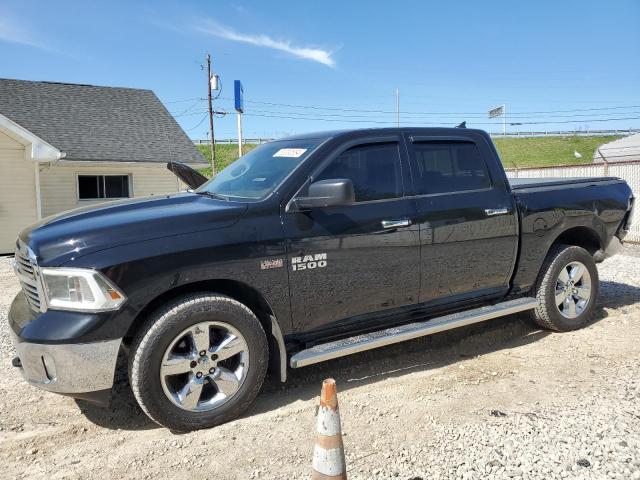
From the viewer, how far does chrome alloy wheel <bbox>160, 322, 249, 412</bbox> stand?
125 inches

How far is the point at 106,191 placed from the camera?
16688mm

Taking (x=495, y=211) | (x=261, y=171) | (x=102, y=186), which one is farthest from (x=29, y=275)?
(x=102, y=186)

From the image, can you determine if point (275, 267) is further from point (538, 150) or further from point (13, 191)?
point (538, 150)

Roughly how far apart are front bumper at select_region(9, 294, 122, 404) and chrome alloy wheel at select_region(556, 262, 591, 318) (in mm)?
4177

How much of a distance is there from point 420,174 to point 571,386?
2010mm

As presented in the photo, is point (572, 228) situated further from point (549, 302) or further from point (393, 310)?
point (393, 310)

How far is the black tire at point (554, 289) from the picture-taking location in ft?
16.3

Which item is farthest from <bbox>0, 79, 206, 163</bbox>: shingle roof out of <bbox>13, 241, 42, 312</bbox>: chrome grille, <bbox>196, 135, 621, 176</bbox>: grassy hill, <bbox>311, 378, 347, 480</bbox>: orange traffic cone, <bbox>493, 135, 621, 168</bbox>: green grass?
<bbox>493, 135, 621, 168</bbox>: green grass

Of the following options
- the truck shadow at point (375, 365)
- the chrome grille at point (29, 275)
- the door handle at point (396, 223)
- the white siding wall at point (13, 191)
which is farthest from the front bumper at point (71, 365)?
the white siding wall at point (13, 191)

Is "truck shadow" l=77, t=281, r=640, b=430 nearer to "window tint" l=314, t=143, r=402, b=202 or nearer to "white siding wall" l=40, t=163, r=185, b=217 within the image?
"window tint" l=314, t=143, r=402, b=202

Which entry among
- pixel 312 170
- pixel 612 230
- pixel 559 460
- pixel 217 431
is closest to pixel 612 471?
pixel 559 460

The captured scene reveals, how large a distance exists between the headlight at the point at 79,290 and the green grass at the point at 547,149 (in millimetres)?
49490

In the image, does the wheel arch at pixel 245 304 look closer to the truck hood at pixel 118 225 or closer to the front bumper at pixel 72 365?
the front bumper at pixel 72 365

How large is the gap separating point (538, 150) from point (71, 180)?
53039 millimetres
